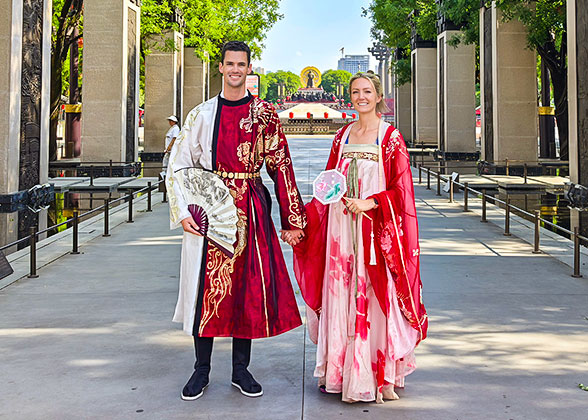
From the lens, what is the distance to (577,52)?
1605cm

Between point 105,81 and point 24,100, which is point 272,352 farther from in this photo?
point 105,81

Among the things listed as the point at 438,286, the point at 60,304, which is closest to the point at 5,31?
the point at 60,304

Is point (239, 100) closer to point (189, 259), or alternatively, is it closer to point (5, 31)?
point (189, 259)

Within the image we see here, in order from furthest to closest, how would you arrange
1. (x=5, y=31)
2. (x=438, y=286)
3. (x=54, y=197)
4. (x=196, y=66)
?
(x=196, y=66), (x=54, y=197), (x=5, y=31), (x=438, y=286)

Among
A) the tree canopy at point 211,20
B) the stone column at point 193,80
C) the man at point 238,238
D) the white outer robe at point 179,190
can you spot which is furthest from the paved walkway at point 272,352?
the stone column at point 193,80

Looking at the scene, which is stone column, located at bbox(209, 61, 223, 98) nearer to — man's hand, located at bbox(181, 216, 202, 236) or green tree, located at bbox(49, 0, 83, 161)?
green tree, located at bbox(49, 0, 83, 161)

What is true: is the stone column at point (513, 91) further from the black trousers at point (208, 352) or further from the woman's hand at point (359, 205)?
the black trousers at point (208, 352)

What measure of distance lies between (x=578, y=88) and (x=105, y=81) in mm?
15118

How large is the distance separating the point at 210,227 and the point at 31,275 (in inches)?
194

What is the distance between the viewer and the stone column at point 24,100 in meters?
14.8

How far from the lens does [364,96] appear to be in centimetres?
478

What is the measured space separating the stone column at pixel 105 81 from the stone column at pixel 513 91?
1277 cm

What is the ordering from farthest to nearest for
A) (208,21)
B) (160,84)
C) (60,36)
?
(208,21)
(160,84)
(60,36)

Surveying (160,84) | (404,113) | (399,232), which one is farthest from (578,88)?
(404,113)
